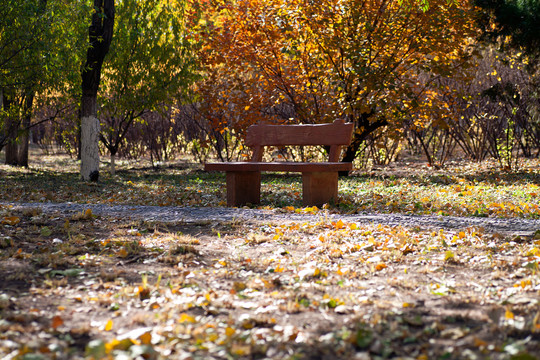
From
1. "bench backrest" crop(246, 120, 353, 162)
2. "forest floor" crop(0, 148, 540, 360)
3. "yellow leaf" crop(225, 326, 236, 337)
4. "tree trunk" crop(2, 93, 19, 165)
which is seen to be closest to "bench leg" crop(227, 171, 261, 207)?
"bench backrest" crop(246, 120, 353, 162)

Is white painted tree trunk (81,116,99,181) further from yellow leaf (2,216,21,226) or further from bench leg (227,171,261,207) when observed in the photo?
yellow leaf (2,216,21,226)

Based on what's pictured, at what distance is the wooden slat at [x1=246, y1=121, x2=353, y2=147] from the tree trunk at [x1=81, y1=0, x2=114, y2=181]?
4.40m

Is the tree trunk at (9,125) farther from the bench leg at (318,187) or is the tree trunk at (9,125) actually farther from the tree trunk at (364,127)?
the bench leg at (318,187)

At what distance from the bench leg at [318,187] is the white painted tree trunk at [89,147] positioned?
5.56 metres

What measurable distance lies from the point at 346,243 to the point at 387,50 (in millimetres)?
7686

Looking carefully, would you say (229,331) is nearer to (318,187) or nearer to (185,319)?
(185,319)

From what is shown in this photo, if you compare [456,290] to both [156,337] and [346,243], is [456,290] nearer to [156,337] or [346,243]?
[346,243]

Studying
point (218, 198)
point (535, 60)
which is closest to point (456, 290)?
point (218, 198)

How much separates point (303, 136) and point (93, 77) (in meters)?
5.13

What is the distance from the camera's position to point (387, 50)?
1084 centimetres

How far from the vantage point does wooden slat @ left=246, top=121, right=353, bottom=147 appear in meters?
6.63

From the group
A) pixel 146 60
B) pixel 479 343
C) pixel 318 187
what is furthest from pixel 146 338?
pixel 146 60

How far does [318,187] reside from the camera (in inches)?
243

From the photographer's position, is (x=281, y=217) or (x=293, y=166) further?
(x=293, y=166)
